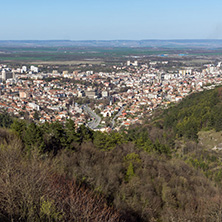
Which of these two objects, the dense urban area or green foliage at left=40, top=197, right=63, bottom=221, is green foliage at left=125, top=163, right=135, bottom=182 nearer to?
green foliage at left=40, top=197, right=63, bottom=221

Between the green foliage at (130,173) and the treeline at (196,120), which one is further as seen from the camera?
the treeline at (196,120)

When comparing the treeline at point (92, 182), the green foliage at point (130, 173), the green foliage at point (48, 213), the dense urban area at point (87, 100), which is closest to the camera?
the green foliage at point (48, 213)

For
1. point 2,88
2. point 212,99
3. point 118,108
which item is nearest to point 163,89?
point 118,108

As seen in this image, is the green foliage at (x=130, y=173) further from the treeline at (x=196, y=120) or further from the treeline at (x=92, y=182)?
the treeline at (x=196, y=120)

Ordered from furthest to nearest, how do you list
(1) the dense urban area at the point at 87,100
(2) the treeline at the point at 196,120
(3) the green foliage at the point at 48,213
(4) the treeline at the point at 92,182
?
(1) the dense urban area at the point at 87,100, (2) the treeline at the point at 196,120, (4) the treeline at the point at 92,182, (3) the green foliage at the point at 48,213

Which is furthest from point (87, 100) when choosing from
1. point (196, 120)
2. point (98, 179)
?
point (98, 179)

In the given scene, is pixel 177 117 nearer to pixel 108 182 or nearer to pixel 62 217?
pixel 108 182

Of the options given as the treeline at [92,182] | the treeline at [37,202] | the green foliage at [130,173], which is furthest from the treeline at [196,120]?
the treeline at [37,202]

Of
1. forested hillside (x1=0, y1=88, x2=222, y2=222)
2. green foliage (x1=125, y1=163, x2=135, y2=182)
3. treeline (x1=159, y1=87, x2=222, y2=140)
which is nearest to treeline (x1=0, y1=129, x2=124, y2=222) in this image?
forested hillside (x1=0, y1=88, x2=222, y2=222)

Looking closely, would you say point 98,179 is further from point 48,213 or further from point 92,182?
point 48,213
